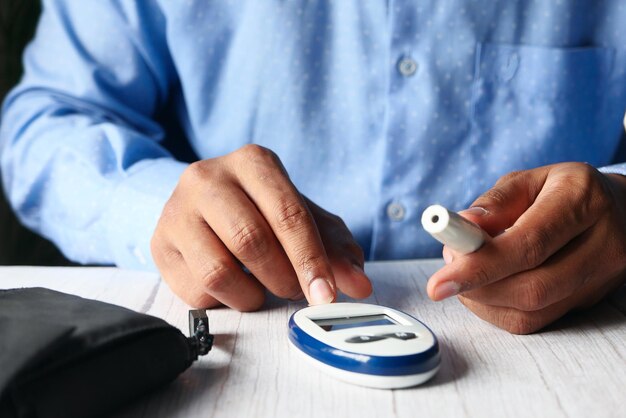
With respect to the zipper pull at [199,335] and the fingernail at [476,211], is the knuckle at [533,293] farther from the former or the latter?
the zipper pull at [199,335]

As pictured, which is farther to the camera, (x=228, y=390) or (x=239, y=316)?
(x=239, y=316)

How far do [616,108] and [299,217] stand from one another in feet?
2.04

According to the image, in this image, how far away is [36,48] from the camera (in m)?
1.05

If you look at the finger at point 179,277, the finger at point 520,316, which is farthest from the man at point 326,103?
the finger at point 520,316

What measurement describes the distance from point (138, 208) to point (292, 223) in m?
0.32

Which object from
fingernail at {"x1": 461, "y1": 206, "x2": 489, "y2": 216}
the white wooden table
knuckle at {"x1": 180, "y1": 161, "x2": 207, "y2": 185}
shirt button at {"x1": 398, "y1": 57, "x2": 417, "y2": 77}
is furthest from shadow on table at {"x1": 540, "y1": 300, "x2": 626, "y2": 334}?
shirt button at {"x1": 398, "y1": 57, "x2": 417, "y2": 77}

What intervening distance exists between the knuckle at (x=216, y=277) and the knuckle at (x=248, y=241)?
0.7 inches

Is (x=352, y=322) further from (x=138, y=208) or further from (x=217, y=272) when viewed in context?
(x=138, y=208)

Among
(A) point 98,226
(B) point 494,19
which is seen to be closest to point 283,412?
(A) point 98,226

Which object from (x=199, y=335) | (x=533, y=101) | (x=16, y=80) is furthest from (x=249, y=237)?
(x=16, y=80)

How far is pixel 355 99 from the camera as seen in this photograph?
36.3 inches

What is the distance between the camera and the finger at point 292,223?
0.55 meters

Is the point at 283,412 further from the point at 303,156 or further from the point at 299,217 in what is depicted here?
the point at 303,156

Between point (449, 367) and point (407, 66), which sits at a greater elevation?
point (407, 66)
